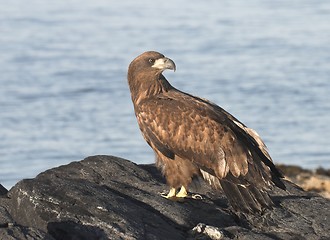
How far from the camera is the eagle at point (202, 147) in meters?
11.5

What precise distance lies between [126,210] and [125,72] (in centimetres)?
2891

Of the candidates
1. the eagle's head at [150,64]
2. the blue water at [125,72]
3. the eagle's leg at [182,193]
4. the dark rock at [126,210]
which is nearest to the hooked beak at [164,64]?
the eagle's head at [150,64]

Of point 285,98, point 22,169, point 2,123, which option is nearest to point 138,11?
point 285,98

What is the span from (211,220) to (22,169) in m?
14.9

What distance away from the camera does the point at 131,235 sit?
994 centimetres

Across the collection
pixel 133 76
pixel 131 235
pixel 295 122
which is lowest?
pixel 295 122

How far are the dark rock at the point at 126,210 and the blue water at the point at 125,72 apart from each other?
40.3 ft

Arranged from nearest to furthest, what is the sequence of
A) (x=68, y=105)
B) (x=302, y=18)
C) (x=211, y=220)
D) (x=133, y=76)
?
1. (x=211, y=220)
2. (x=133, y=76)
3. (x=68, y=105)
4. (x=302, y=18)

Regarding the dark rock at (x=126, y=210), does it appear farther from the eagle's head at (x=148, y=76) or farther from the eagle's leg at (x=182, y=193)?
the eagle's head at (x=148, y=76)

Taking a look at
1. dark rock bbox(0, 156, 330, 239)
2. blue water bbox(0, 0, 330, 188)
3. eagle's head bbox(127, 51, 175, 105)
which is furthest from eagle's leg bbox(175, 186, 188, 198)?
blue water bbox(0, 0, 330, 188)

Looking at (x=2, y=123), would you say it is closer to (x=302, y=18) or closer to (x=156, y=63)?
(x=156, y=63)

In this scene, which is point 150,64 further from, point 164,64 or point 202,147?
point 202,147

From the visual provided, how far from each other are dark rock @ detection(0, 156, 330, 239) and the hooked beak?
3.96 ft

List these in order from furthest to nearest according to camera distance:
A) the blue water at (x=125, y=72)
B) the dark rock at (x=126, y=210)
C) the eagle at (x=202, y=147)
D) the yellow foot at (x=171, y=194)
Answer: the blue water at (x=125, y=72)
the yellow foot at (x=171, y=194)
the eagle at (x=202, y=147)
the dark rock at (x=126, y=210)
